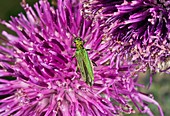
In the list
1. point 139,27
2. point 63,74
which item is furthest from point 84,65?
point 139,27

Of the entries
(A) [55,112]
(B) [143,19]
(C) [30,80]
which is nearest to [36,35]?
(C) [30,80]

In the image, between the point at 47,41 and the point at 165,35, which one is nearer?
the point at 165,35

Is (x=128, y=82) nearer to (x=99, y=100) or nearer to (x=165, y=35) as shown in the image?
(x=99, y=100)

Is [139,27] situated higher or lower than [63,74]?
higher

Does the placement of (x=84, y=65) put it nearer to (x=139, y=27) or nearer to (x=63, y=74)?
(x=63, y=74)
